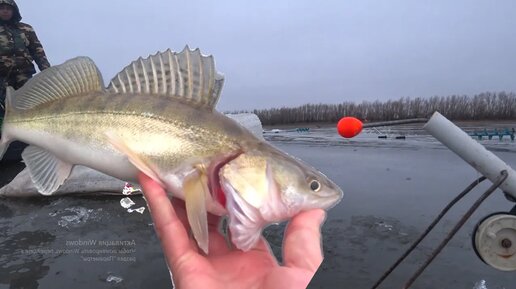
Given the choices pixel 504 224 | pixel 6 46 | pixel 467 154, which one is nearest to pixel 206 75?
pixel 467 154

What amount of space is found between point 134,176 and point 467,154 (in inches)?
79.3

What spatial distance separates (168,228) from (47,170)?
4.19ft

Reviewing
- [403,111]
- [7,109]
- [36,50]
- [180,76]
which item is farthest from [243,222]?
[403,111]

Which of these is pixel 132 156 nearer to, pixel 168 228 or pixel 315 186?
pixel 168 228

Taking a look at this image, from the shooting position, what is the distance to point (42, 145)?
7.93 ft

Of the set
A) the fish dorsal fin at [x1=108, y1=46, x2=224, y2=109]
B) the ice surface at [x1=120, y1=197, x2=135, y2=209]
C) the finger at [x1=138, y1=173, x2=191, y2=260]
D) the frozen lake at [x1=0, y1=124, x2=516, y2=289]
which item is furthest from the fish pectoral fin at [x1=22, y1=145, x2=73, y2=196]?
the ice surface at [x1=120, y1=197, x2=135, y2=209]

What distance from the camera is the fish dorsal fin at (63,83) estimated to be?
2.32m

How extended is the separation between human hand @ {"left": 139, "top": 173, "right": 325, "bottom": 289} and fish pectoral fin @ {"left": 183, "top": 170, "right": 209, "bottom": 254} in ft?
0.18

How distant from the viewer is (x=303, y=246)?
140 cm

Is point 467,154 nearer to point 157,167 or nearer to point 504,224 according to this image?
point 504,224

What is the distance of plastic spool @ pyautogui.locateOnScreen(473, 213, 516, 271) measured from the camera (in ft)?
7.89

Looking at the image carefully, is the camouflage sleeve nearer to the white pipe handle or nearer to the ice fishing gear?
the ice fishing gear

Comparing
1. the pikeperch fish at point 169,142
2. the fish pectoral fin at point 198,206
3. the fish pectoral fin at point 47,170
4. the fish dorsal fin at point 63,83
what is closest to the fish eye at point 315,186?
the pikeperch fish at point 169,142

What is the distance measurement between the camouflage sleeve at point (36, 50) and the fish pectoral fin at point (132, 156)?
20.1 feet
